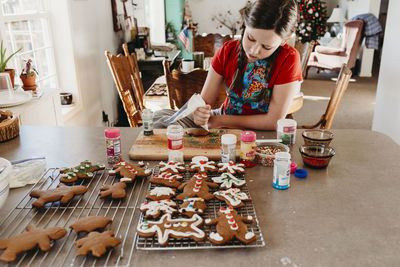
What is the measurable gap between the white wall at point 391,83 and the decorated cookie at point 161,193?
2485 mm

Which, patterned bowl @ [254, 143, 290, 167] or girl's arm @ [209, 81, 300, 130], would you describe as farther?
girl's arm @ [209, 81, 300, 130]

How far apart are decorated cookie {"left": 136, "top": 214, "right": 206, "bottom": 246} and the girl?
2.22 ft

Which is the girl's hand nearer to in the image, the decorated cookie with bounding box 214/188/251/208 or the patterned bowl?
the patterned bowl

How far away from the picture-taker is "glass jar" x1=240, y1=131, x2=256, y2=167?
1332 millimetres

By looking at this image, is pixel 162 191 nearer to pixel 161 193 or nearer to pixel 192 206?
pixel 161 193

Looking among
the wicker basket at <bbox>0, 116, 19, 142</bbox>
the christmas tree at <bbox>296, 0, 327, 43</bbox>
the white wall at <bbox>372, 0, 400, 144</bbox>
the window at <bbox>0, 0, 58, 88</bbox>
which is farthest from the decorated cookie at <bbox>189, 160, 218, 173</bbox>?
the christmas tree at <bbox>296, 0, 327, 43</bbox>

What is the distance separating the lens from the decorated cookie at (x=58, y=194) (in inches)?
42.0

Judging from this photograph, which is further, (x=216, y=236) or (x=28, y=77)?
(x=28, y=77)

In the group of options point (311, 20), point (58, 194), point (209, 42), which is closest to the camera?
point (58, 194)

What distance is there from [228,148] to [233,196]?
0.28m

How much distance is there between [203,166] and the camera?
4.24 feet

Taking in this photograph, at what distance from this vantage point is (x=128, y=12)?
4570mm

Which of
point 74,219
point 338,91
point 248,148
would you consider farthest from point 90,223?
point 338,91

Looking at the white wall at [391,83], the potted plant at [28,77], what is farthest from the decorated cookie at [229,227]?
the white wall at [391,83]
